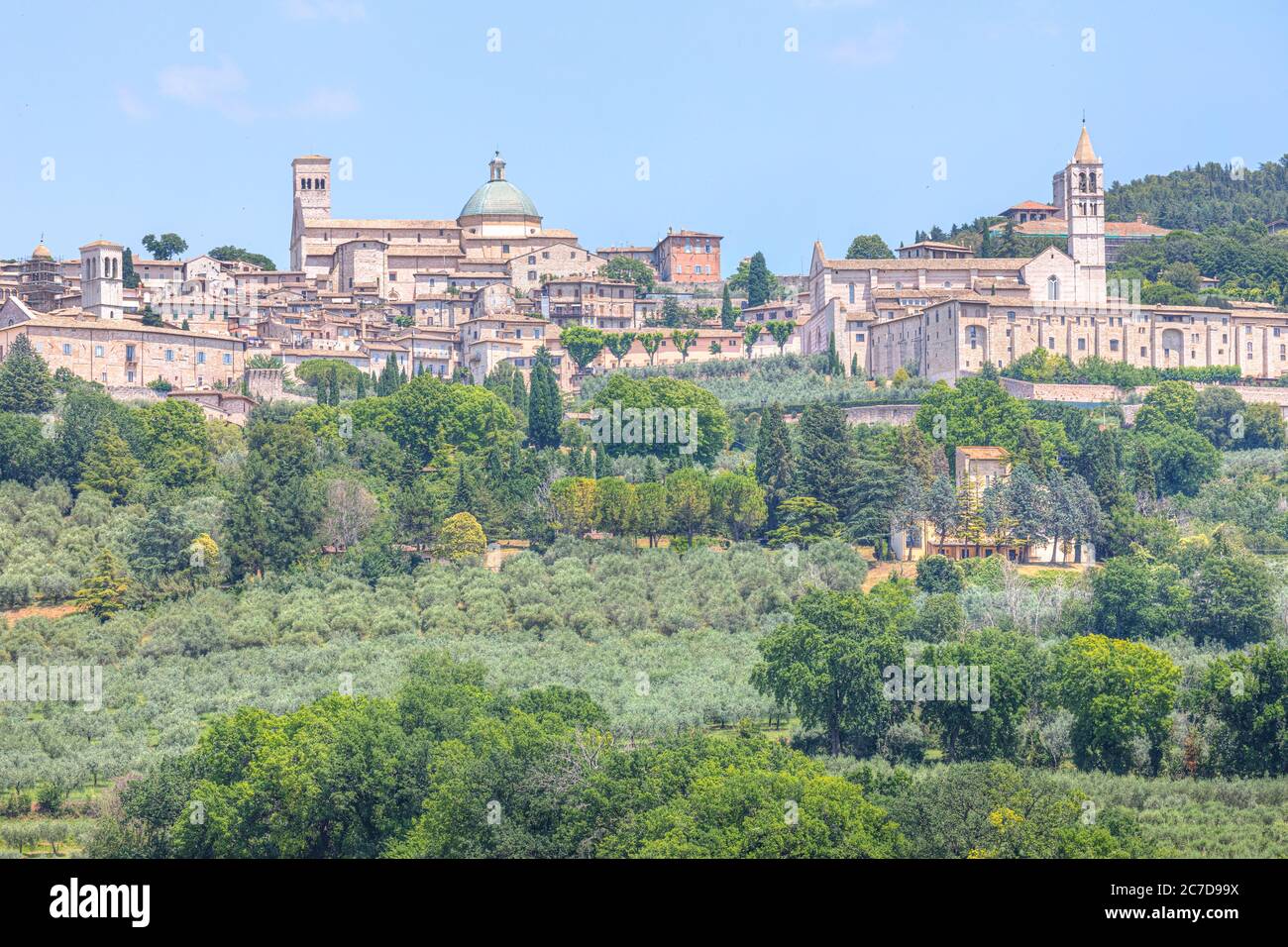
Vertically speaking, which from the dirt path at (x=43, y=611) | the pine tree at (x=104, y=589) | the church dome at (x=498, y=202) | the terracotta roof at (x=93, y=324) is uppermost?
the church dome at (x=498, y=202)

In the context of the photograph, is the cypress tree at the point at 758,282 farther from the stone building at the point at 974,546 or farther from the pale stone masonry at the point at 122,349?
the stone building at the point at 974,546

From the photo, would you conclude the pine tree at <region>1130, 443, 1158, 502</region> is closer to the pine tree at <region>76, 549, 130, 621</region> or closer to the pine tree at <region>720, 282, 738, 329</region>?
the pine tree at <region>720, 282, 738, 329</region>

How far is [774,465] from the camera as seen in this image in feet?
197

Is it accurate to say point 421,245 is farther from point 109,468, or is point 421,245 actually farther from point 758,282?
point 109,468

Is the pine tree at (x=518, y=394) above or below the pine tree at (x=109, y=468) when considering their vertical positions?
above

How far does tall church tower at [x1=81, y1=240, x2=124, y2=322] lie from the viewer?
249 ft

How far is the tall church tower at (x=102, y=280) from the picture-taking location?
249ft

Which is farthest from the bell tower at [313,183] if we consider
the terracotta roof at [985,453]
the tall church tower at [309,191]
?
the terracotta roof at [985,453]

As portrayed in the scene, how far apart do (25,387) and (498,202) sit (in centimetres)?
3792

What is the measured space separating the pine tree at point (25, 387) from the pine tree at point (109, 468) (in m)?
6.03

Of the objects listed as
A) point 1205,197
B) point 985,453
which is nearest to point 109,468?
point 985,453

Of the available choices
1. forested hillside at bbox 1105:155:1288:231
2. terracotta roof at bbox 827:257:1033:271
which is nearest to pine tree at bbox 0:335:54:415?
terracotta roof at bbox 827:257:1033:271
